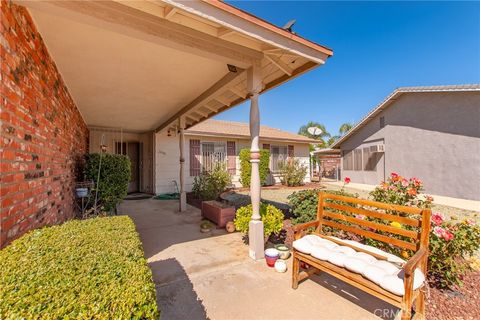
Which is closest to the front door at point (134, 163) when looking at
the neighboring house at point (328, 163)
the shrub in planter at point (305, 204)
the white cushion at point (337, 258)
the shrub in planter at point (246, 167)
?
the shrub in planter at point (246, 167)

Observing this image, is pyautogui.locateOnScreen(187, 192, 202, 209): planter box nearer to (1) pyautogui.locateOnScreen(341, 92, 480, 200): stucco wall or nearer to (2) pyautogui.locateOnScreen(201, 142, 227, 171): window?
(2) pyautogui.locateOnScreen(201, 142, 227, 171): window

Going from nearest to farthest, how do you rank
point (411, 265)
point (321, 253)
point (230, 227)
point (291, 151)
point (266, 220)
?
point (411, 265), point (321, 253), point (266, 220), point (230, 227), point (291, 151)

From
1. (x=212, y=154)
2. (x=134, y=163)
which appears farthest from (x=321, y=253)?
(x=134, y=163)

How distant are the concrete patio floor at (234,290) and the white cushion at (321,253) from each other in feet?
1.55

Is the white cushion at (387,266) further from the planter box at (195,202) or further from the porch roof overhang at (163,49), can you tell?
the planter box at (195,202)

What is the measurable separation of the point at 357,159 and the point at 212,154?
9550 millimetres

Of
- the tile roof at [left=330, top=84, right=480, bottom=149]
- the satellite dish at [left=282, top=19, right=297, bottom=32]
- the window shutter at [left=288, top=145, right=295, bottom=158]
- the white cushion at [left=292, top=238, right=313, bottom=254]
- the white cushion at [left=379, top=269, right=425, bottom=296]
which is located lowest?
the white cushion at [left=379, top=269, right=425, bottom=296]

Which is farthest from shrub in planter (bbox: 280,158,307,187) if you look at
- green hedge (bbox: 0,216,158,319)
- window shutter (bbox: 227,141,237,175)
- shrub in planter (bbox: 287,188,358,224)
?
green hedge (bbox: 0,216,158,319)

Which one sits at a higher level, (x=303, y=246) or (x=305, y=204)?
(x=305, y=204)

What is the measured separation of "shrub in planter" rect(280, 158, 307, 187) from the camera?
12.6m

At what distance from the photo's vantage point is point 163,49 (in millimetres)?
2973

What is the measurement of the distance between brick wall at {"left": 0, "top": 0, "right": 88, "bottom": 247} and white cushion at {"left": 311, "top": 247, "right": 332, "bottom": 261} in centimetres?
265

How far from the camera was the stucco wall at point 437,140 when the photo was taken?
26.3 feet

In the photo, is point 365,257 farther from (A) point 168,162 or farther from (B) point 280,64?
(A) point 168,162
